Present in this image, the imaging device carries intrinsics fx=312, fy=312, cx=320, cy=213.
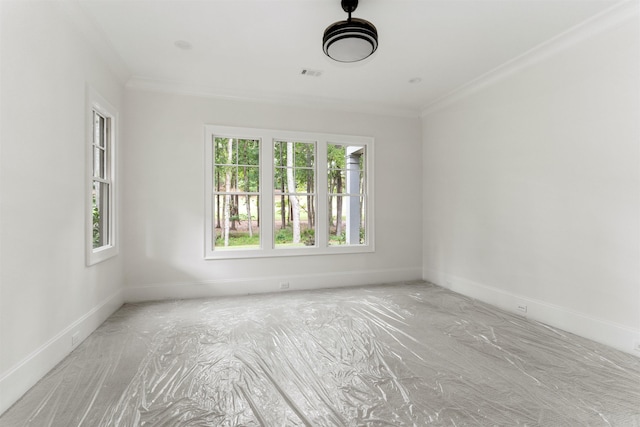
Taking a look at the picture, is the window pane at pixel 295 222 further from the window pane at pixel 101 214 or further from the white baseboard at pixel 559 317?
the white baseboard at pixel 559 317

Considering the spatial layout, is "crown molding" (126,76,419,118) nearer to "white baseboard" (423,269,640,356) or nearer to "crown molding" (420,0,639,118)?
"crown molding" (420,0,639,118)

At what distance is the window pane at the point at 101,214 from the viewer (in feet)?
11.2

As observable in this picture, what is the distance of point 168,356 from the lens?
2.55 m

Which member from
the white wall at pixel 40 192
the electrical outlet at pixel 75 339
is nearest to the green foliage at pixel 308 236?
the white wall at pixel 40 192

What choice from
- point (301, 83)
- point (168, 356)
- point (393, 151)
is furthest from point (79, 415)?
point (393, 151)

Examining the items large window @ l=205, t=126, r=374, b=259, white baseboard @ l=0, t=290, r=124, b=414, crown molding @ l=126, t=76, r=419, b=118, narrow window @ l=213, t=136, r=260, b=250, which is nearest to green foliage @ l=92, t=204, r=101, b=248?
white baseboard @ l=0, t=290, r=124, b=414

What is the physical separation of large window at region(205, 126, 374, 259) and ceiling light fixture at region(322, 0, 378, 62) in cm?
211

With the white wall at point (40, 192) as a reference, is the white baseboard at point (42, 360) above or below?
below

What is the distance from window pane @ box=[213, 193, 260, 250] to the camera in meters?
4.61

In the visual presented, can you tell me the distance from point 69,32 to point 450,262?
5.08 meters

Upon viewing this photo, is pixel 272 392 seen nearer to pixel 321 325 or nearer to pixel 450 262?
pixel 321 325

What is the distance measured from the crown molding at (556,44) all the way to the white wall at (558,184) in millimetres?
13

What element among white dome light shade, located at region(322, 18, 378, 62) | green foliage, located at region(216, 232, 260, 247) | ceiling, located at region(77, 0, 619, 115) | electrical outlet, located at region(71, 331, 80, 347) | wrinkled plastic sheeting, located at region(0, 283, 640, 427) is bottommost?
wrinkled plastic sheeting, located at region(0, 283, 640, 427)

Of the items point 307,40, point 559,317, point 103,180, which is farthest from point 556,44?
point 103,180
